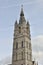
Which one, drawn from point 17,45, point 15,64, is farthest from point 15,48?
point 15,64

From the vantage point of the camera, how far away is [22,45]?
78.6 meters

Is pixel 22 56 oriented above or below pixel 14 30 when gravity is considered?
below

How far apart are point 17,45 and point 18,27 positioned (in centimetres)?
724

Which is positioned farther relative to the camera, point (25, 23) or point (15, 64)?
point (25, 23)

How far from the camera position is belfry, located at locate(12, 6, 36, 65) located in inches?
3009

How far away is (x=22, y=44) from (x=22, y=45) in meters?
0.38

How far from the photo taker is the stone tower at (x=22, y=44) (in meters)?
76.4

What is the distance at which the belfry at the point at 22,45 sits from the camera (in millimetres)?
76438

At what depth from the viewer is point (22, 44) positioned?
78.7 m

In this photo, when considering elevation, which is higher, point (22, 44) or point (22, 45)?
point (22, 44)

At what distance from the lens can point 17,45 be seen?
79.4 metres

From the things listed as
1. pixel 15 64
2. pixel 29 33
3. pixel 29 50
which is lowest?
pixel 15 64

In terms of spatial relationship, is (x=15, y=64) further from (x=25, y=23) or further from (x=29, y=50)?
(x=25, y=23)

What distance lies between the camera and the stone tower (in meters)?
76.4
